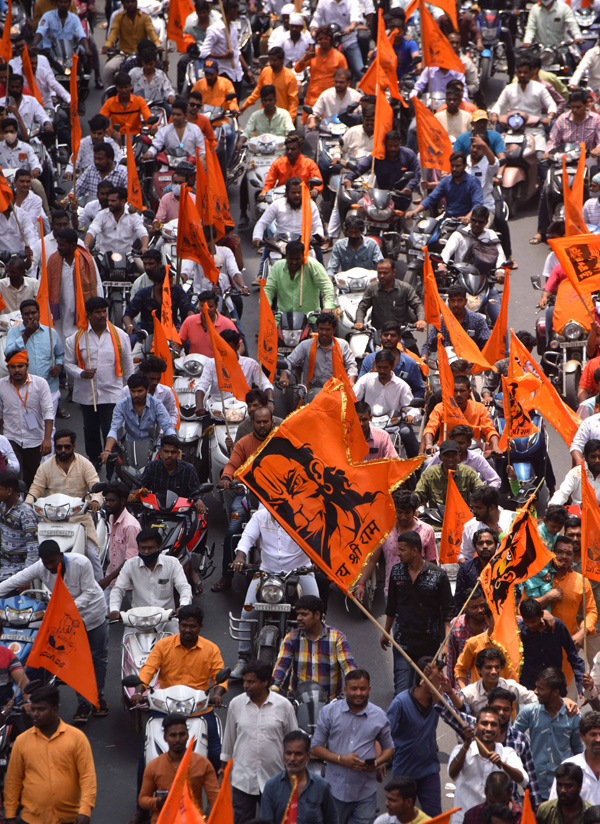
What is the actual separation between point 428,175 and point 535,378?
7.26 meters

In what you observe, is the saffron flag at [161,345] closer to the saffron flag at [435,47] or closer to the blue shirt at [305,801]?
the blue shirt at [305,801]

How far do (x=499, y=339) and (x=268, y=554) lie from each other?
433cm

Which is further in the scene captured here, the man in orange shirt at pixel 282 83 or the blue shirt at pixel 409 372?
the man in orange shirt at pixel 282 83

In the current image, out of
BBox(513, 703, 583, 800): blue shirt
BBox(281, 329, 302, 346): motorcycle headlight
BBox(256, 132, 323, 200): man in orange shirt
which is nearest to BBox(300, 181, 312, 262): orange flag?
BBox(281, 329, 302, 346): motorcycle headlight

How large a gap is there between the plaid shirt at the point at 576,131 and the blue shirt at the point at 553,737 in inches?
480

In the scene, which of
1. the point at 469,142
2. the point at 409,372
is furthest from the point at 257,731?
the point at 469,142

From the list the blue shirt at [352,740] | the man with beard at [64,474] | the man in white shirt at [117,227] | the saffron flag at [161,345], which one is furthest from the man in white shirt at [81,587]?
the man in white shirt at [117,227]

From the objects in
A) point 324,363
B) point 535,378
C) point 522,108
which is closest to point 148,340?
point 324,363

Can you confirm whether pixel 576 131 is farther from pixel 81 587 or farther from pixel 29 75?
pixel 81 587

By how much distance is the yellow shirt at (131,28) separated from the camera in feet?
81.5

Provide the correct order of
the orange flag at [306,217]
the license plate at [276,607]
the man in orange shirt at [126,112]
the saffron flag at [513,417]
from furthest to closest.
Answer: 1. the man in orange shirt at [126,112]
2. the orange flag at [306,217]
3. the saffron flag at [513,417]
4. the license plate at [276,607]

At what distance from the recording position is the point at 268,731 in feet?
36.2

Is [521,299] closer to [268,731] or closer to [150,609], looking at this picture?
[150,609]

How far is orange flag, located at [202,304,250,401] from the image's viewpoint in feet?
51.2
